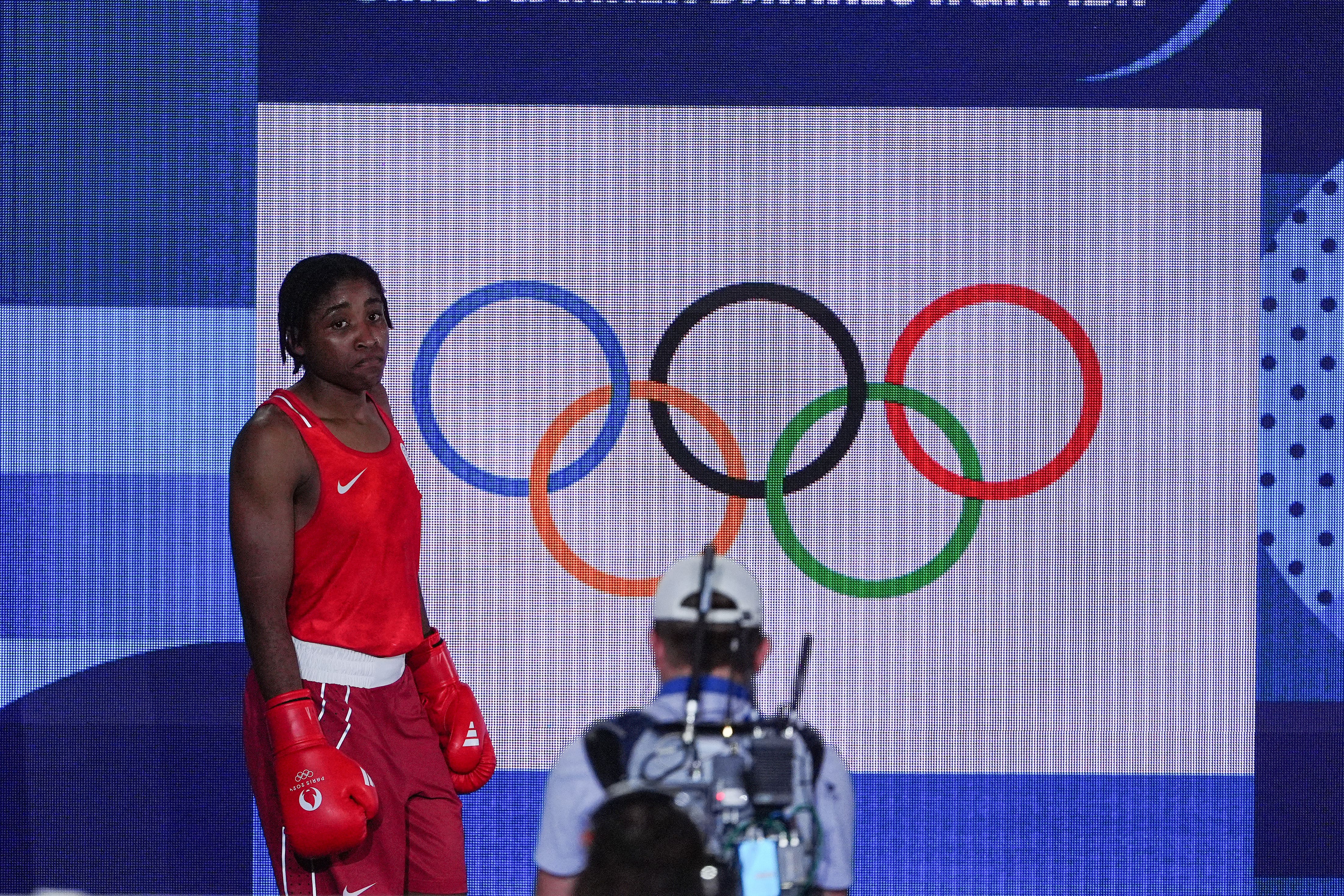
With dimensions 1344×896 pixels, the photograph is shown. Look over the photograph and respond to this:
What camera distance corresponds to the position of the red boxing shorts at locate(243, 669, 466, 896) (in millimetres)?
2465

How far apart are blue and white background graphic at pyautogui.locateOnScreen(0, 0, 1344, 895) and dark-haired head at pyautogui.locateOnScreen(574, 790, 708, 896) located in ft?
6.22

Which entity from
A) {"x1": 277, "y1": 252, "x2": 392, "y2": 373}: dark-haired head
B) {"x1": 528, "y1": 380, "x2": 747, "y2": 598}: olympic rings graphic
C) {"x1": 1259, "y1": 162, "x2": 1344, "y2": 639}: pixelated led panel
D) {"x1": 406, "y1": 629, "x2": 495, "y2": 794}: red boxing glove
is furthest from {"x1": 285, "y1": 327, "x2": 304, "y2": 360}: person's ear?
{"x1": 1259, "y1": 162, "x2": 1344, "y2": 639}: pixelated led panel

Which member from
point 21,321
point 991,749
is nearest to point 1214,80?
point 991,749

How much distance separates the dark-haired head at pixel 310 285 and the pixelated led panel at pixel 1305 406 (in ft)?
6.99

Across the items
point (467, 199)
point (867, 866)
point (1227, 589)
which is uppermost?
point (467, 199)

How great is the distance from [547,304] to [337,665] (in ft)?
3.87

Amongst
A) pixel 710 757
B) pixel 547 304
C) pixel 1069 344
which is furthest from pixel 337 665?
pixel 1069 344

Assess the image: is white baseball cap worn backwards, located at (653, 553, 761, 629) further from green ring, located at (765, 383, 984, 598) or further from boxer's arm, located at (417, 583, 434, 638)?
green ring, located at (765, 383, 984, 598)

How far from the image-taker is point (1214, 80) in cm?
337

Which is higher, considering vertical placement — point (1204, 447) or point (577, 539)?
point (1204, 447)

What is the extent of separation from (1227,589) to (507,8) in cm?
222

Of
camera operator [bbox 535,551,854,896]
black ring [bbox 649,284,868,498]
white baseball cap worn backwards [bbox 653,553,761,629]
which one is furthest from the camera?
black ring [bbox 649,284,868,498]

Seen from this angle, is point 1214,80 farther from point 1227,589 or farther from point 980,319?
point 1227,589

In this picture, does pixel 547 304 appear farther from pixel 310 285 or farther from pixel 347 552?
pixel 347 552
